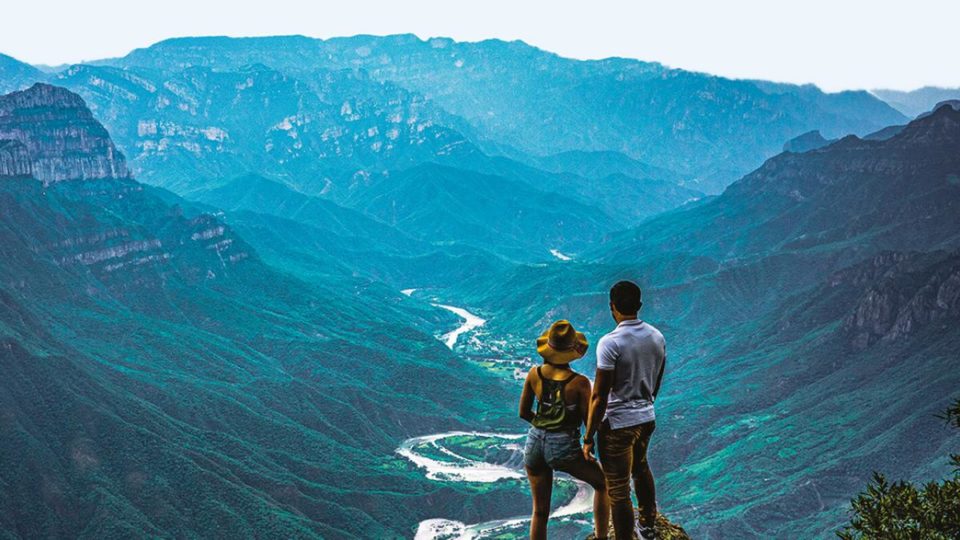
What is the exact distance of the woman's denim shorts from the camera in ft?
71.1

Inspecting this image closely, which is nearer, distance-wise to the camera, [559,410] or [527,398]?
[559,410]

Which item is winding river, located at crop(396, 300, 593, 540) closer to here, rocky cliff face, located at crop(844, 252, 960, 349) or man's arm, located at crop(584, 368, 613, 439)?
rocky cliff face, located at crop(844, 252, 960, 349)

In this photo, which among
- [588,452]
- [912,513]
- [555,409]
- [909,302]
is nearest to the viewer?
[588,452]

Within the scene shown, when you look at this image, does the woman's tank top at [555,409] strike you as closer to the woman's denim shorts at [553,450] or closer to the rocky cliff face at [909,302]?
the woman's denim shorts at [553,450]

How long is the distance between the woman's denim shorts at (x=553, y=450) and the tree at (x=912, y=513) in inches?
335

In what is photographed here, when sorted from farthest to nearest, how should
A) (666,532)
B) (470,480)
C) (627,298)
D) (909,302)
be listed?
(470,480)
(909,302)
(666,532)
(627,298)

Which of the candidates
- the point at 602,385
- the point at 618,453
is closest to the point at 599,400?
the point at 602,385

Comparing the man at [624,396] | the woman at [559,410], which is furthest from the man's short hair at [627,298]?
the woman at [559,410]

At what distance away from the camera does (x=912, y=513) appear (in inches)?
1000

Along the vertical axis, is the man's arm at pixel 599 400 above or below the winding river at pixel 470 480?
above

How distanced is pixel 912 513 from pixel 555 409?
11701 millimetres

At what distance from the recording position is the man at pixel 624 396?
2097cm

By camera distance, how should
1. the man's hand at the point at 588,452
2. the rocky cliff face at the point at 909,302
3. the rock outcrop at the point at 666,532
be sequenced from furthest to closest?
the rocky cliff face at the point at 909,302 → the rock outcrop at the point at 666,532 → the man's hand at the point at 588,452

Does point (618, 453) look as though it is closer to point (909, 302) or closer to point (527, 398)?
point (527, 398)
